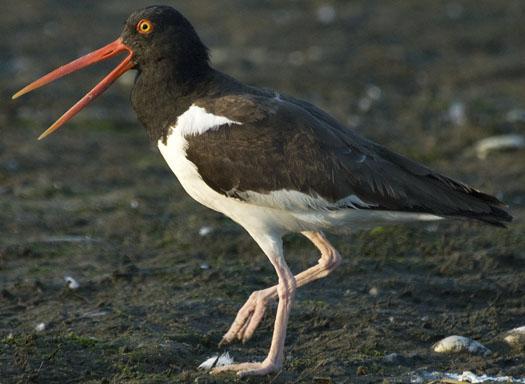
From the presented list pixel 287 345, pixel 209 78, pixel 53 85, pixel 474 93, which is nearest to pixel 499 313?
pixel 287 345

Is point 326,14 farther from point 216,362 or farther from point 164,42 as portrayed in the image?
point 216,362

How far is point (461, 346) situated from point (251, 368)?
1.30 meters

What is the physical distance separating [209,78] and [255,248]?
2.02 m

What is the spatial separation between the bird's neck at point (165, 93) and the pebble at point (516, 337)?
2.40 meters

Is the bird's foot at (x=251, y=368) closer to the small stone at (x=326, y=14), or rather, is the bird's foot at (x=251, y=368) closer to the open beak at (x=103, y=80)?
the open beak at (x=103, y=80)

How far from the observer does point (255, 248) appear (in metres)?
8.16

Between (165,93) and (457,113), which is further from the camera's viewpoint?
(457,113)

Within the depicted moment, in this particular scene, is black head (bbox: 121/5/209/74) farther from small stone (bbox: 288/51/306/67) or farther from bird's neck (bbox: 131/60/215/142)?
small stone (bbox: 288/51/306/67)

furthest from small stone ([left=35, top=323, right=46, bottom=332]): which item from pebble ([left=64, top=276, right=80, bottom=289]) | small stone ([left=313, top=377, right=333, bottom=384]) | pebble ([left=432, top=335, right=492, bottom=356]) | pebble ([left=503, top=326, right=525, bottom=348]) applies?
pebble ([left=503, top=326, right=525, bottom=348])

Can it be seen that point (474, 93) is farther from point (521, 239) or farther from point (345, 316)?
point (345, 316)

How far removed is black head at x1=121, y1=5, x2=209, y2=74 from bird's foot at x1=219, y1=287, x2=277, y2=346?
1.49m

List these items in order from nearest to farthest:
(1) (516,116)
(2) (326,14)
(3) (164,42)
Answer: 1. (3) (164,42)
2. (1) (516,116)
3. (2) (326,14)

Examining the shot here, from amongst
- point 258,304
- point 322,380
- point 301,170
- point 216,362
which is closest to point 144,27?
point 301,170

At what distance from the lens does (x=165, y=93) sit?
253 inches
